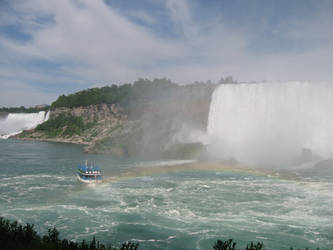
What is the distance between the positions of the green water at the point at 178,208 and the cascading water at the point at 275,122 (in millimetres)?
12890

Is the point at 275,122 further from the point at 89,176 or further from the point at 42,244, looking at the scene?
the point at 42,244

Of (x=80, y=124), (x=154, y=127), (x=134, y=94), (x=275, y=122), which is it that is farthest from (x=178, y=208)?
(x=80, y=124)

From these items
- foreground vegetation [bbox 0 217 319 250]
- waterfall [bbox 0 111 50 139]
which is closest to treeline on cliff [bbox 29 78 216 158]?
waterfall [bbox 0 111 50 139]

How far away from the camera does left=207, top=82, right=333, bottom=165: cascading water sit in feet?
137

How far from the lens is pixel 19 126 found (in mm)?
94938

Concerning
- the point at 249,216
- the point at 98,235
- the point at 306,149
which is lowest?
the point at 98,235

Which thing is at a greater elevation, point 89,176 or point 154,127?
point 154,127

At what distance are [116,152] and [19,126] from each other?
2214 inches

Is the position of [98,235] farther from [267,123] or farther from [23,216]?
[267,123]

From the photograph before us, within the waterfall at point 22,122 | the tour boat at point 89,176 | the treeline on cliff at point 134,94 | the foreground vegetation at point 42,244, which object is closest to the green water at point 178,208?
the tour boat at point 89,176

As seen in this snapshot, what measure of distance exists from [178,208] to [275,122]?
101 ft

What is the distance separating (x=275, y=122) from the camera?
45219 mm

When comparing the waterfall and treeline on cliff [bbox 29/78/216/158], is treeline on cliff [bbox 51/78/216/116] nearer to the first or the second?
treeline on cliff [bbox 29/78/216/158]

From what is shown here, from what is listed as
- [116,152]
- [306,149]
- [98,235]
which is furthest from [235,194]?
[116,152]
